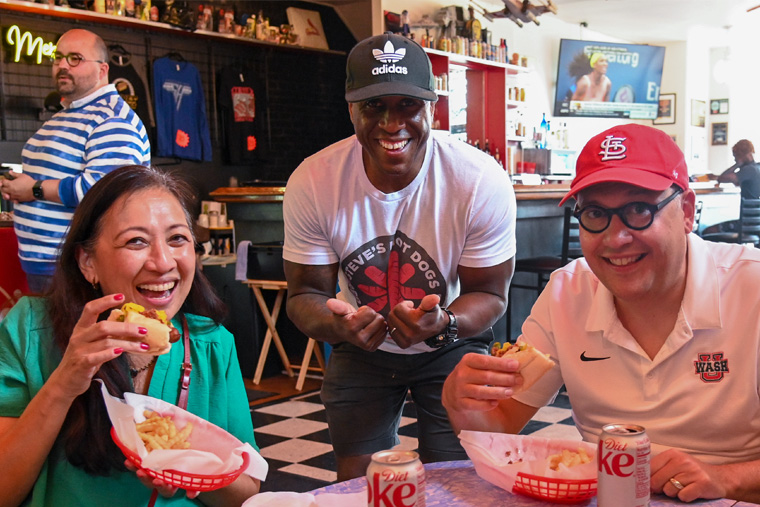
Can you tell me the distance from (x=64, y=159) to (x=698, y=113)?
43.7 ft

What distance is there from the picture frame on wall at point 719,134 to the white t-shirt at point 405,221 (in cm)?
1414

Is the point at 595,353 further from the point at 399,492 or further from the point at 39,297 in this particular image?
the point at 39,297

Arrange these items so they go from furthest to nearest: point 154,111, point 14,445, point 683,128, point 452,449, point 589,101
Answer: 1. point 683,128
2. point 589,101
3. point 154,111
4. point 452,449
5. point 14,445

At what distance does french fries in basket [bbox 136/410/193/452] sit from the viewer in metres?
1.48

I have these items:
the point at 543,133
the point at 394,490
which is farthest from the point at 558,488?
the point at 543,133

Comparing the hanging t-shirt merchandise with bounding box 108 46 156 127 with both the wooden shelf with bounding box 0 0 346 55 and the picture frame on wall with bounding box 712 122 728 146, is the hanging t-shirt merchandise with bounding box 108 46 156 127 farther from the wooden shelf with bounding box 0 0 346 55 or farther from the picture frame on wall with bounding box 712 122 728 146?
the picture frame on wall with bounding box 712 122 728 146

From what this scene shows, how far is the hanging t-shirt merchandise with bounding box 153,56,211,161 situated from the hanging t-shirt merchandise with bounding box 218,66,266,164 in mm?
374

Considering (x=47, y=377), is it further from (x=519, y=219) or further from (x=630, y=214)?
(x=519, y=219)

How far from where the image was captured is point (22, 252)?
383 cm

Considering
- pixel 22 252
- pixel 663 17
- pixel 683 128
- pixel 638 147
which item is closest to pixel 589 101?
pixel 663 17

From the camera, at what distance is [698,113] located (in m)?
14.5

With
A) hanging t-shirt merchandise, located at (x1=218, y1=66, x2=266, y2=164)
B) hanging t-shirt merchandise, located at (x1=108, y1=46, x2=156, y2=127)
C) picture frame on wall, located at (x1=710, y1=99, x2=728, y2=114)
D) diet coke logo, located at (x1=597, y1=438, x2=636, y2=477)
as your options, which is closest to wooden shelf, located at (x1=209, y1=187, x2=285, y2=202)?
hanging t-shirt merchandise, located at (x1=108, y1=46, x2=156, y2=127)

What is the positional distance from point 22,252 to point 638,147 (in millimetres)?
3196

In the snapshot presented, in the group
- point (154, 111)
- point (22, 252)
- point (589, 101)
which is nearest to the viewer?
point (22, 252)
